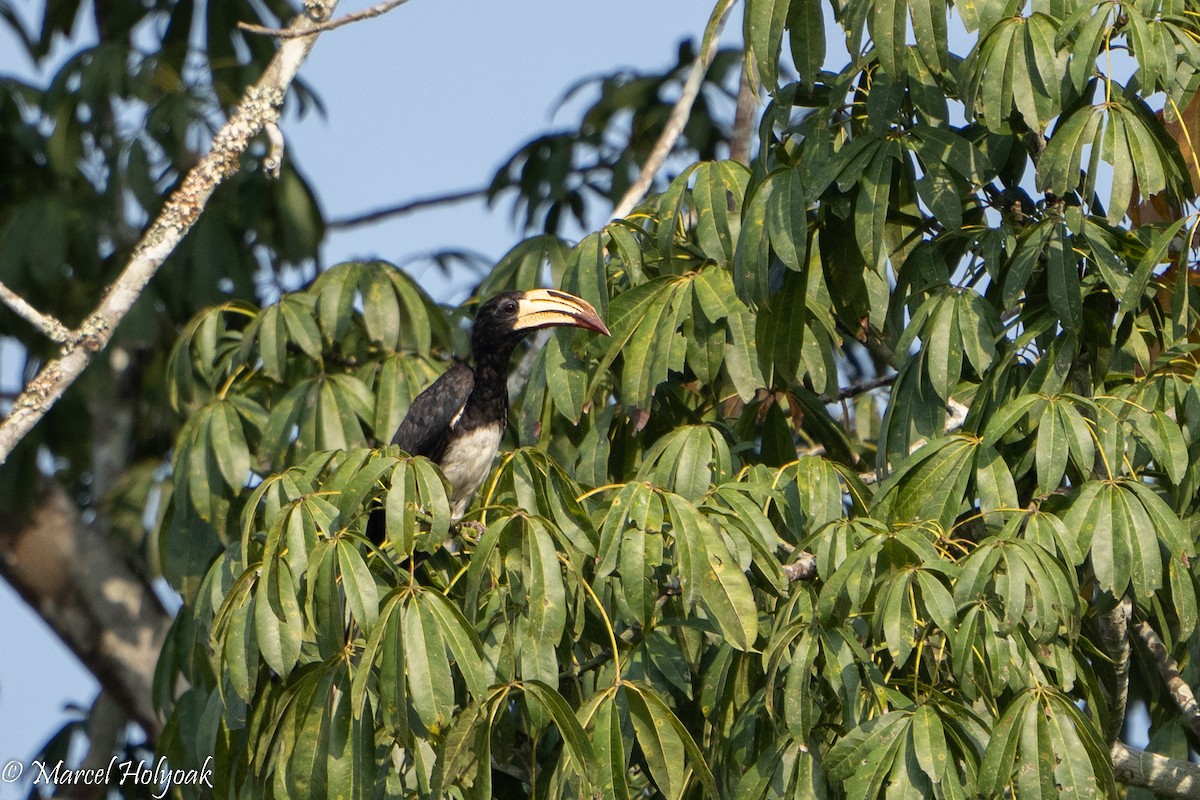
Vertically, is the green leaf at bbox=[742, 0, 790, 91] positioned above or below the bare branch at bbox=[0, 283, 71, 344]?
above

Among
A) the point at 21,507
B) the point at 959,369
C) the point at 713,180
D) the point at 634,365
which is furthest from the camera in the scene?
the point at 21,507

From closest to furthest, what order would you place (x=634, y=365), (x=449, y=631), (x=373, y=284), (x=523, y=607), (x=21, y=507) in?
(x=449, y=631)
(x=523, y=607)
(x=634, y=365)
(x=373, y=284)
(x=21, y=507)

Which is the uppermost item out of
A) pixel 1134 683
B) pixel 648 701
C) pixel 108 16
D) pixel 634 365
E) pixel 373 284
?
pixel 108 16

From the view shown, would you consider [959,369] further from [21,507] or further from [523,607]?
[21,507]

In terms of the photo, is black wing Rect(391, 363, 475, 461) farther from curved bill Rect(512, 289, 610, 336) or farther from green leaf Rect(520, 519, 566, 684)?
green leaf Rect(520, 519, 566, 684)

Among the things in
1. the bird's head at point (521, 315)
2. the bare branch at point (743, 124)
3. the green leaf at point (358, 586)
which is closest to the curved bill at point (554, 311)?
the bird's head at point (521, 315)

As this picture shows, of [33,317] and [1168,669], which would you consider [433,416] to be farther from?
[1168,669]

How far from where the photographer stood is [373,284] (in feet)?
13.8

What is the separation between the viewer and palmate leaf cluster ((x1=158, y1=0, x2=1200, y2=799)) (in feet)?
7.72

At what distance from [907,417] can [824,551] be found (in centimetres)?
47

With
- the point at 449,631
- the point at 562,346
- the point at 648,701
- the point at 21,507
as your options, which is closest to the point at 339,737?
the point at 449,631

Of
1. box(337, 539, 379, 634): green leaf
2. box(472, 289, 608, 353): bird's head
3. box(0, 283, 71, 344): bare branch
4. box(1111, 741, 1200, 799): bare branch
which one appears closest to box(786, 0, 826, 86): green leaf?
box(472, 289, 608, 353): bird's head

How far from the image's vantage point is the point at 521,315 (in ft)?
14.4

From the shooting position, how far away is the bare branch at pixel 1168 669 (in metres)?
3.12
